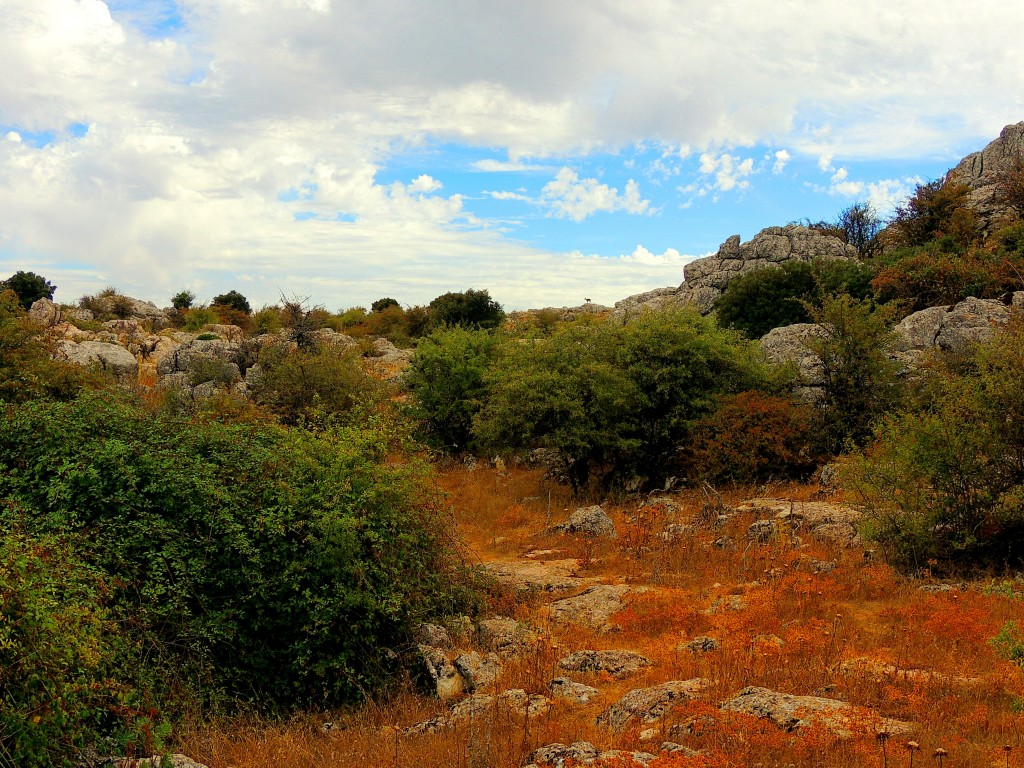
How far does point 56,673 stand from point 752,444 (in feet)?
49.2

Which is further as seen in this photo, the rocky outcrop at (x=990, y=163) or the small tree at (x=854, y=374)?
the rocky outcrop at (x=990, y=163)

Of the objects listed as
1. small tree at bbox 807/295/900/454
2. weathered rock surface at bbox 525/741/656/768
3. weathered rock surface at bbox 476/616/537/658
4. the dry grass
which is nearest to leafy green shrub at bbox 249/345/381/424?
small tree at bbox 807/295/900/454

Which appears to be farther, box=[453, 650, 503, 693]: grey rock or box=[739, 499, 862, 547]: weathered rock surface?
box=[739, 499, 862, 547]: weathered rock surface

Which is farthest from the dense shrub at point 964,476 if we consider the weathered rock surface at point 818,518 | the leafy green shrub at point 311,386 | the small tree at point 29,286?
the small tree at point 29,286

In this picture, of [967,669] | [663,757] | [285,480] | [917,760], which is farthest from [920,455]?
[285,480]

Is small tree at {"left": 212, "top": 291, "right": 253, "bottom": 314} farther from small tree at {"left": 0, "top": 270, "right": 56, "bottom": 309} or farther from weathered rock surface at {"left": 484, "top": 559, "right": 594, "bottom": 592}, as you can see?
weathered rock surface at {"left": 484, "top": 559, "right": 594, "bottom": 592}

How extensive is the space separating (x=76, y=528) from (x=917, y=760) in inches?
313

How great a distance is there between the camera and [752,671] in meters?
7.93

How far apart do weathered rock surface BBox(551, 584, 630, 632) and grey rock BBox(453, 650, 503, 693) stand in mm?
1818

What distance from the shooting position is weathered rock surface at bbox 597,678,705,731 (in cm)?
699

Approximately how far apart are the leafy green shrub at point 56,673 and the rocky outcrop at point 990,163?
52.3 meters

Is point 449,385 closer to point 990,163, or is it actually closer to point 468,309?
point 468,309

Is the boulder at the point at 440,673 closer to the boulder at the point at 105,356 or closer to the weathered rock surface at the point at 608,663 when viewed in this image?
the weathered rock surface at the point at 608,663

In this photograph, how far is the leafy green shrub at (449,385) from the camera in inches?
995
